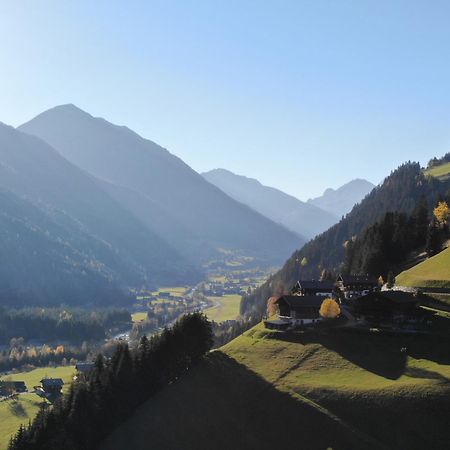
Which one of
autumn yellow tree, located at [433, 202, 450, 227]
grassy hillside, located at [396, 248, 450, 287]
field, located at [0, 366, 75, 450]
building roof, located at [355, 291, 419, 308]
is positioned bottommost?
field, located at [0, 366, 75, 450]

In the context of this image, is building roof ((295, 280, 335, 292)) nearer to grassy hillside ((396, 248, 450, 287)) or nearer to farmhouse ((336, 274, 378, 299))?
farmhouse ((336, 274, 378, 299))

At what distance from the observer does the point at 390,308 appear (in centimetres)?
10206

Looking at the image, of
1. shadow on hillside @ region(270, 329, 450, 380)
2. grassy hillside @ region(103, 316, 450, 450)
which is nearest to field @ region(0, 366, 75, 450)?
grassy hillside @ region(103, 316, 450, 450)

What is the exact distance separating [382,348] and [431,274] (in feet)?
109

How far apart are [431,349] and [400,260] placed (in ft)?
206

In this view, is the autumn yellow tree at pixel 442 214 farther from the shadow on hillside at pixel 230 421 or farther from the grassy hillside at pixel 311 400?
the shadow on hillside at pixel 230 421

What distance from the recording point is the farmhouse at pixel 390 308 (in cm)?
10050

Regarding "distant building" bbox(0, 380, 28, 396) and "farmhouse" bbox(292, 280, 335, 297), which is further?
"distant building" bbox(0, 380, 28, 396)

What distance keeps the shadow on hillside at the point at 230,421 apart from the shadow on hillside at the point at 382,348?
13.8 metres

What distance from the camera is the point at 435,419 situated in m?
69.1

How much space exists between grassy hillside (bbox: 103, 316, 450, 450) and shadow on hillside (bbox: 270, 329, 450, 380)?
0.51ft

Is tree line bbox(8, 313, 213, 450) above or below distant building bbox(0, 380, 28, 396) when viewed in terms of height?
above

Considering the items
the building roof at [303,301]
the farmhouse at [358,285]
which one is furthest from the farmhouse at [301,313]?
the farmhouse at [358,285]

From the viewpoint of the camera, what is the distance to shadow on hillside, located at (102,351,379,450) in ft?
237
